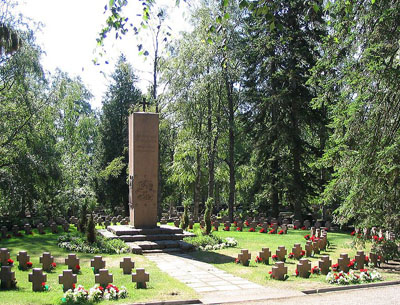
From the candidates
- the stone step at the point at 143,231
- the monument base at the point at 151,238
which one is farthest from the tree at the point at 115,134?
the stone step at the point at 143,231

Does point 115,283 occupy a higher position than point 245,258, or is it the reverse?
point 245,258

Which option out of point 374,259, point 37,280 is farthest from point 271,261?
point 37,280

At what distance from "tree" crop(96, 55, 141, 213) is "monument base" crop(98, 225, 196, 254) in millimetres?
18439

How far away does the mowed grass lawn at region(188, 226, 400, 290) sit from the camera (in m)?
9.80

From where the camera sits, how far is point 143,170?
1695cm

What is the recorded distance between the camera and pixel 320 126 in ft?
79.4

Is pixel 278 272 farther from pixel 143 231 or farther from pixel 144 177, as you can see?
pixel 144 177

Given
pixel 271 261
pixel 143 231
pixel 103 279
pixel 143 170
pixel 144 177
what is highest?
pixel 143 170

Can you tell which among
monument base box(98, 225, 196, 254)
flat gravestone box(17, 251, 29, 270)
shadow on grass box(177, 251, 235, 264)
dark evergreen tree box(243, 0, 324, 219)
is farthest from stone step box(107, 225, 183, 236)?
dark evergreen tree box(243, 0, 324, 219)

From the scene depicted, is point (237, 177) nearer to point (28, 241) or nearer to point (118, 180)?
point (118, 180)

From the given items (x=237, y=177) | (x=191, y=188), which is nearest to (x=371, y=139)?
(x=237, y=177)

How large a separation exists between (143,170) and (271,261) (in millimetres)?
6945

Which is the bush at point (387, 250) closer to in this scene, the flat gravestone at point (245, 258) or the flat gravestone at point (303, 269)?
the flat gravestone at point (303, 269)

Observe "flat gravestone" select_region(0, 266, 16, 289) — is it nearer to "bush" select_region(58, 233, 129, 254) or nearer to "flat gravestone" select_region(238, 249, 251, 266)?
"bush" select_region(58, 233, 129, 254)
